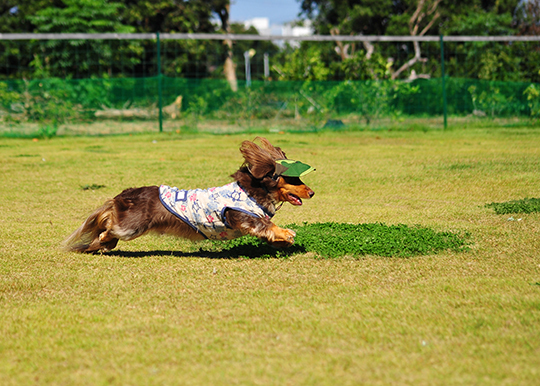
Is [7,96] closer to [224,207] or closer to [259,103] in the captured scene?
[259,103]

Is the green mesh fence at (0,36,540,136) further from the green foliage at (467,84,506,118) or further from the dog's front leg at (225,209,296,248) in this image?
the dog's front leg at (225,209,296,248)

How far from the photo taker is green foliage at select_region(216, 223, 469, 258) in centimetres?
533

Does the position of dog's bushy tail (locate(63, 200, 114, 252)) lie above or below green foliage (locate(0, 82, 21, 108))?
below

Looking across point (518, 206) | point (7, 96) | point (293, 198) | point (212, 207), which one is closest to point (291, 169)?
point (293, 198)

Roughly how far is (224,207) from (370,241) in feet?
4.85

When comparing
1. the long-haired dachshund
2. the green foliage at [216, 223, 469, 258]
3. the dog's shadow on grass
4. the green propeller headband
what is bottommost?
the dog's shadow on grass

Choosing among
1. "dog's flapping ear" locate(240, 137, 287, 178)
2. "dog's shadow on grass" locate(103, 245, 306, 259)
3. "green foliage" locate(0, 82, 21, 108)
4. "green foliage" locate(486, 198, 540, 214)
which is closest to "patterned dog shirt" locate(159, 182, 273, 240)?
"dog's flapping ear" locate(240, 137, 287, 178)

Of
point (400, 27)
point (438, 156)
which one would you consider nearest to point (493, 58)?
point (438, 156)

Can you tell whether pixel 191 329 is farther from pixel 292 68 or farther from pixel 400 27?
pixel 400 27

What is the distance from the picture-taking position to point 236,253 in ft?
18.3

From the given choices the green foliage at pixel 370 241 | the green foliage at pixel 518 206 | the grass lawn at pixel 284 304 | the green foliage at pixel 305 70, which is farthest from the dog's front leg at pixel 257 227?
the green foliage at pixel 305 70

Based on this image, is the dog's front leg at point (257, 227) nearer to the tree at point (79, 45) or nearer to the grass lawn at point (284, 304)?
the grass lawn at point (284, 304)

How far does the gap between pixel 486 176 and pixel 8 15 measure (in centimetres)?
3363

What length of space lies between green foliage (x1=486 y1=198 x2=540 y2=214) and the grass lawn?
0.19m
